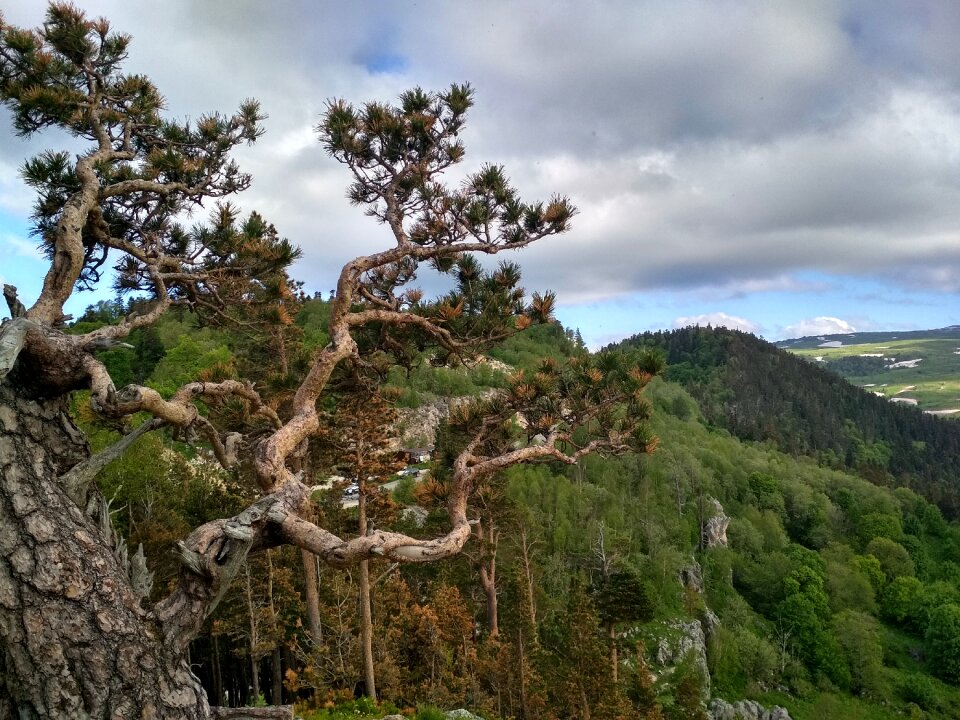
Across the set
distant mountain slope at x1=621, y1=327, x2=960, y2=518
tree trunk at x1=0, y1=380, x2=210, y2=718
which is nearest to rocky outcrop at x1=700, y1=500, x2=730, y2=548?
distant mountain slope at x1=621, y1=327, x2=960, y2=518

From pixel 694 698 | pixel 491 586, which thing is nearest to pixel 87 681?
pixel 491 586

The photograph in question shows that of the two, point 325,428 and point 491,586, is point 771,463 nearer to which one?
point 491,586

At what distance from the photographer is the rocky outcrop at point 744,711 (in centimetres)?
3888

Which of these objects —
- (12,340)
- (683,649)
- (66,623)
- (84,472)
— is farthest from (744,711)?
(12,340)

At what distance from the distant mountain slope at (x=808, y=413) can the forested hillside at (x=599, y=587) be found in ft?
69.2

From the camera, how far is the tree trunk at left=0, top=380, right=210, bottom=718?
3660 millimetres

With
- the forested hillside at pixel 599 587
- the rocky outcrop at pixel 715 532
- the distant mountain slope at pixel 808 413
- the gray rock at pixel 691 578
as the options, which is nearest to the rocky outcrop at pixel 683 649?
the forested hillside at pixel 599 587

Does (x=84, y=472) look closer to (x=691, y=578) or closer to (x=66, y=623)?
(x=66, y=623)

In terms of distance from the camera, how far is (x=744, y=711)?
133 ft

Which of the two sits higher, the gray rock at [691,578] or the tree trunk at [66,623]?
the tree trunk at [66,623]

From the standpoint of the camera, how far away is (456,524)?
539 cm

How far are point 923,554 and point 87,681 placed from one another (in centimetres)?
9787

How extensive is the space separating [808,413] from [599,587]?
516ft

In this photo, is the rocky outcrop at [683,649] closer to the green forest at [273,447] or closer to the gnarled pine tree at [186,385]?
the green forest at [273,447]
